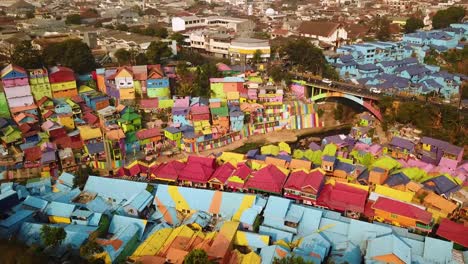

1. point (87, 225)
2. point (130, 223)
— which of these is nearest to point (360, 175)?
point (130, 223)

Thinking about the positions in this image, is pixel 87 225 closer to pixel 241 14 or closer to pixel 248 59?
pixel 248 59

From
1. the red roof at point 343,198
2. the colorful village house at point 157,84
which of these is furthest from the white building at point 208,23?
the red roof at point 343,198

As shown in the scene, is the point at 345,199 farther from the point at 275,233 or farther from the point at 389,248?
the point at 275,233

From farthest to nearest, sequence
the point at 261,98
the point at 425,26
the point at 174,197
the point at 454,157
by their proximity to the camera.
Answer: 1. the point at 425,26
2. the point at 261,98
3. the point at 454,157
4. the point at 174,197

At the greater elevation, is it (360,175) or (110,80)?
(110,80)

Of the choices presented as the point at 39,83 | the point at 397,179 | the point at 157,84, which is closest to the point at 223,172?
the point at 397,179

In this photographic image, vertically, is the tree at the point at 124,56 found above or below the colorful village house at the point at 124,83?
above

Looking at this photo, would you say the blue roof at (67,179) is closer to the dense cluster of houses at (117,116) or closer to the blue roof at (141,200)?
the dense cluster of houses at (117,116)
